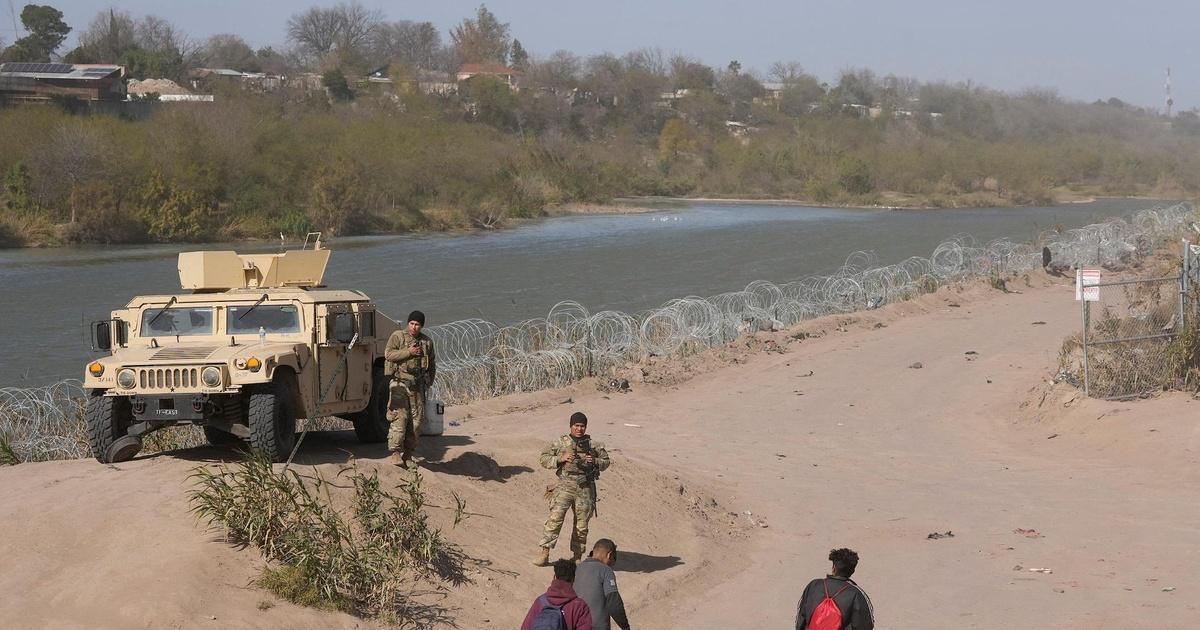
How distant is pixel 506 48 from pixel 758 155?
8628 centimetres

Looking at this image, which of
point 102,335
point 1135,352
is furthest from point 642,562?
point 1135,352

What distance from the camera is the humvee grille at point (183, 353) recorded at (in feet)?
41.5

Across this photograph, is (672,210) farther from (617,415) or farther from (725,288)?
(617,415)

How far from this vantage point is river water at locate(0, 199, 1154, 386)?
3722 cm

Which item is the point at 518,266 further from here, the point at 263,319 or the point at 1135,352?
the point at 263,319

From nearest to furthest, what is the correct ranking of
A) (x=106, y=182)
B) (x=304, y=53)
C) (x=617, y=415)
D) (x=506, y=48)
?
1. (x=617, y=415)
2. (x=106, y=182)
3. (x=304, y=53)
4. (x=506, y=48)

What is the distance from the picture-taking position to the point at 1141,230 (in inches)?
1861

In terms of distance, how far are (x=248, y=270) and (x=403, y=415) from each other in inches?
131

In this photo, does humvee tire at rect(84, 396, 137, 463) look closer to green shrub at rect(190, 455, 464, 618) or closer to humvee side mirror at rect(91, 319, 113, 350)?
humvee side mirror at rect(91, 319, 113, 350)

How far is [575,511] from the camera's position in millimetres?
11727

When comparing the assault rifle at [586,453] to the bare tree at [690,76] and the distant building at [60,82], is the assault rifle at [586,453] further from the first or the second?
the bare tree at [690,76]

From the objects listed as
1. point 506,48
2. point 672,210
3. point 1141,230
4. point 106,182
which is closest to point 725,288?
point 1141,230

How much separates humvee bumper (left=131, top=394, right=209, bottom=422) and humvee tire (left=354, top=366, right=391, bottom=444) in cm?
237

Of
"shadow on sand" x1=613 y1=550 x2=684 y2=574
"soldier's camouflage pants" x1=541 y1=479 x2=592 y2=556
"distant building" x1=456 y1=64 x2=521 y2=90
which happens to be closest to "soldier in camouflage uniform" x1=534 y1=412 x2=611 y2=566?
"soldier's camouflage pants" x1=541 y1=479 x2=592 y2=556
